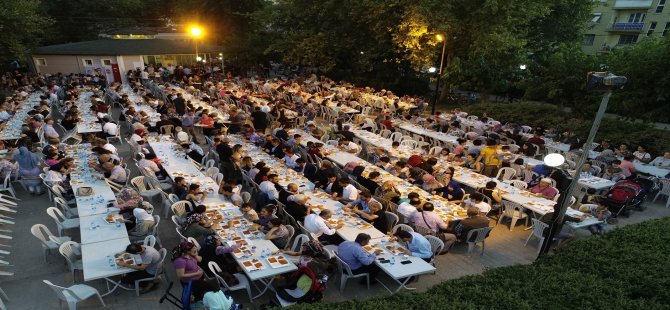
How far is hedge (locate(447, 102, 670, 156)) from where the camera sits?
14.8m

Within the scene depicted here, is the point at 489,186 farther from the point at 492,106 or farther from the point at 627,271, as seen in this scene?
the point at 492,106

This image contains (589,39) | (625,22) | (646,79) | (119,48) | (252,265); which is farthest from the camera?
(589,39)

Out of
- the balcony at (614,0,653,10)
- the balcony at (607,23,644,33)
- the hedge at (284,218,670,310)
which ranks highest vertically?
the balcony at (614,0,653,10)

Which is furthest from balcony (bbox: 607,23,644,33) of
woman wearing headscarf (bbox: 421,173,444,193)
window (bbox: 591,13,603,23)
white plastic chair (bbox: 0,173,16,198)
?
white plastic chair (bbox: 0,173,16,198)

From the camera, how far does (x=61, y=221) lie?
9.09 meters

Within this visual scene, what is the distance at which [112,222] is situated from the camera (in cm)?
809

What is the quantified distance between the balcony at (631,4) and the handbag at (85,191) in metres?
49.2

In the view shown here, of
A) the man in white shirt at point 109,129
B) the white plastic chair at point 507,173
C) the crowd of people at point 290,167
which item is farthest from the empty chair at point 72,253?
the white plastic chair at point 507,173

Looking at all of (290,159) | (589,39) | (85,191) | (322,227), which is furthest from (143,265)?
(589,39)

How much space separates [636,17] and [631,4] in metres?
1.57

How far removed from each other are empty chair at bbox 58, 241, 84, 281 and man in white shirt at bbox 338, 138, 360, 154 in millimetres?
8129

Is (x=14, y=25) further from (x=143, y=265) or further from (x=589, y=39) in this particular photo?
(x=589, y=39)

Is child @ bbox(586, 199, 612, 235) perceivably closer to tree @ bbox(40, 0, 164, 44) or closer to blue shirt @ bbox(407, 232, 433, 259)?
blue shirt @ bbox(407, 232, 433, 259)

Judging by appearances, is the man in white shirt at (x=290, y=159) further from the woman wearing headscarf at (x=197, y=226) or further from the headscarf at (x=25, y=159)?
the headscarf at (x=25, y=159)
